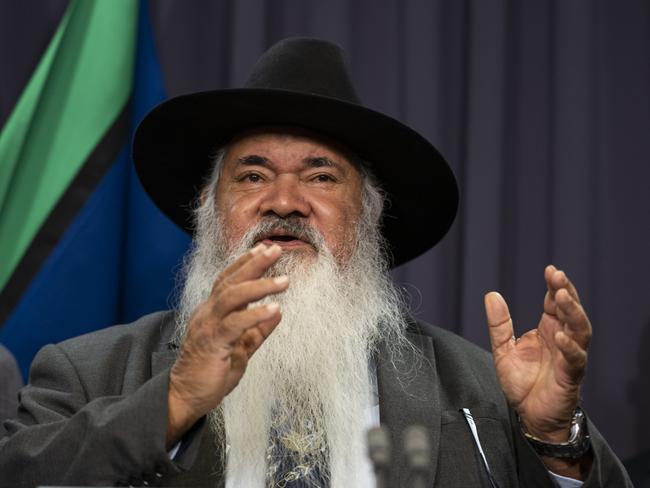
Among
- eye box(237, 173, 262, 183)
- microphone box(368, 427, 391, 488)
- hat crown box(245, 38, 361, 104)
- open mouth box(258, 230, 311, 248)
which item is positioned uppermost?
hat crown box(245, 38, 361, 104)

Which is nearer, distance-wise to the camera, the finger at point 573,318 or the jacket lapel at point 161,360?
the finger at point 573,318

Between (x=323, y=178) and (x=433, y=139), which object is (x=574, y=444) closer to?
(x=323, y=178)

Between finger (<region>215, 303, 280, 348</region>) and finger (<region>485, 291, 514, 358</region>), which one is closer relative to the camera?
finger (<region>215, 303, 280, 348</region>)

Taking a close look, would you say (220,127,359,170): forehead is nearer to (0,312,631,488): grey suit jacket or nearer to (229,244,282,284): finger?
(0,312,631,488): grey suit jacket

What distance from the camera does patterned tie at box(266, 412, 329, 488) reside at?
2.34 meters

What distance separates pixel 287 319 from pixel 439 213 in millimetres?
693

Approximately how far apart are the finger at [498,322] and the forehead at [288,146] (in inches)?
32.7

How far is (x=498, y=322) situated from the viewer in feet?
7.15

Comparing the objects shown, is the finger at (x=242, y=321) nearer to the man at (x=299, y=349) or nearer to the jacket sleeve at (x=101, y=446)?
the man at (x=299, y=349)

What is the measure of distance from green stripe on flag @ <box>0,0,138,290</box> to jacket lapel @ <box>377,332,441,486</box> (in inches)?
50.9

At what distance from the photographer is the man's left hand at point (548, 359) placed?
6.55 ft

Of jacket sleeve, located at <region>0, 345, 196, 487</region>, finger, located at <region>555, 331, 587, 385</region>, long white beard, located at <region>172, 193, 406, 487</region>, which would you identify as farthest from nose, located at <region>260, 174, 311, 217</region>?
finger, located at <region>555, 331, 587, 385</region>

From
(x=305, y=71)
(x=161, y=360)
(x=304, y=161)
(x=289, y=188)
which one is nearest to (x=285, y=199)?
(x=289, y=188)

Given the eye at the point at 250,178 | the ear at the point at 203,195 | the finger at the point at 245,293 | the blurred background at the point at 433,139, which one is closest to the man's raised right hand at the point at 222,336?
the finger at the point at 245,293
